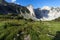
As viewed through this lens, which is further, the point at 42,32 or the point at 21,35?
the point at 42,32

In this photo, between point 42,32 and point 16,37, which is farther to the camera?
point 42,32

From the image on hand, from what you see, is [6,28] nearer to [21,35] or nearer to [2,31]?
[2,31]

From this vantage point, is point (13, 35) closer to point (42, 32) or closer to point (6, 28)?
point (6, 28)

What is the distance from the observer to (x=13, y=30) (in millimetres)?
8406

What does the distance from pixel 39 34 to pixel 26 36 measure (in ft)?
2.28

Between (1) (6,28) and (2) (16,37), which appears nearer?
(2) (16,37)

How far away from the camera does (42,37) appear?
847 cm

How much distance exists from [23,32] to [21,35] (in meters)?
0.16

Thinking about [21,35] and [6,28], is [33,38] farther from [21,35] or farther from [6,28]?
[6,28]

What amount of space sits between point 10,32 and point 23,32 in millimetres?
587

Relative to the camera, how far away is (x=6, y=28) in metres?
8.77

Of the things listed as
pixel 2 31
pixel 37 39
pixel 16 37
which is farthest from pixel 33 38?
pixel 2 31

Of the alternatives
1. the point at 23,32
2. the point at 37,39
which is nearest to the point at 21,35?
the point at 23,32

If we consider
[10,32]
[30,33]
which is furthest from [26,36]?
[10,32]
